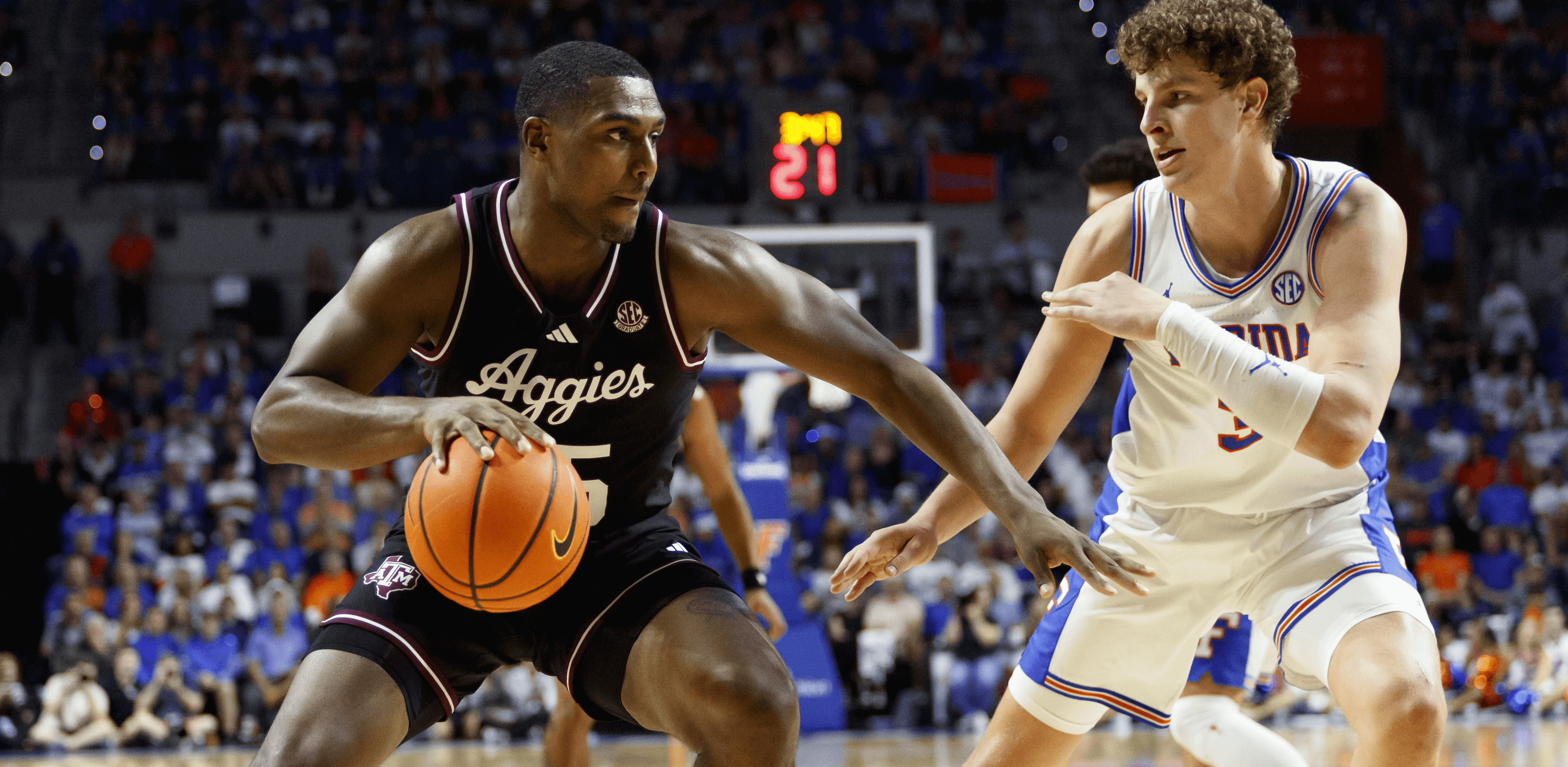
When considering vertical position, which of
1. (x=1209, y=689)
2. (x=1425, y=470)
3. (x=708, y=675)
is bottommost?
(x=1425, y=470)

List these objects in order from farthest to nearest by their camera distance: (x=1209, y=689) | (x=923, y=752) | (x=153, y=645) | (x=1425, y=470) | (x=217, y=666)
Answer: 1. (x=1425, y=470)
2. (x=153, y=645)
3. (x=217, y=666)
4. (x=923, y=752)
5. (x=1209, y=689)

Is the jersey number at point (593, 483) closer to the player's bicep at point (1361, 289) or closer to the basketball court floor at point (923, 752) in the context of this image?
the player's bicep at point (1361, 289)

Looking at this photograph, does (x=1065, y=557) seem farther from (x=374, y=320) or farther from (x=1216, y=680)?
(x=1216, y=680)

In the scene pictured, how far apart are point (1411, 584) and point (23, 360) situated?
15454mm

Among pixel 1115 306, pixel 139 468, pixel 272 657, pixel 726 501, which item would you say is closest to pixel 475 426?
pixel 1115 306

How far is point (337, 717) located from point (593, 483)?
794mm

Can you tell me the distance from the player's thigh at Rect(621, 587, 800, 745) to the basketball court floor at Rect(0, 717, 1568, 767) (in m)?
5.15

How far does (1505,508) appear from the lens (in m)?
12.3

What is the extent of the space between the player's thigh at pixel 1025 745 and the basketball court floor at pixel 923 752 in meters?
4.39

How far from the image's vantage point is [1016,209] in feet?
53.1

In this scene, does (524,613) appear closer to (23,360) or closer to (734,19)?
(23,360)

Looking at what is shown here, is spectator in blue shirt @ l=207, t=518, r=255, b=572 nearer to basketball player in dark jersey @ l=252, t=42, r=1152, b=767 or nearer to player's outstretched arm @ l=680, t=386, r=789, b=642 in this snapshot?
player's outstretched arm @ l=680, t=386, r=789, b=642

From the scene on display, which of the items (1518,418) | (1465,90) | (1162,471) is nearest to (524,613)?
(1162,471)

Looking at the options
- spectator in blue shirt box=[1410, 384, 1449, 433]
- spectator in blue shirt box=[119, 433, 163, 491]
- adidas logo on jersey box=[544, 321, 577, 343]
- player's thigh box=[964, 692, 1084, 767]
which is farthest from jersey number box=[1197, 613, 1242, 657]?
spectator in blue shirt box=[1410, 384, 1449, 433]
